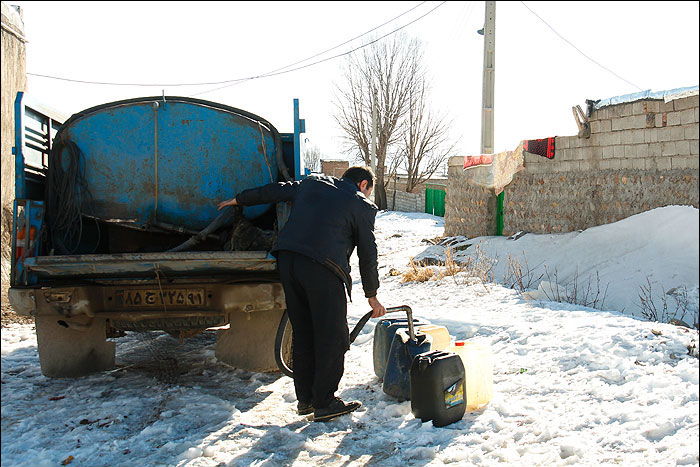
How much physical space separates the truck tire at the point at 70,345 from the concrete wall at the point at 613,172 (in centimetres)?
798

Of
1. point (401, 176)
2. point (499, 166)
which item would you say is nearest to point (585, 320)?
point (499, 166)

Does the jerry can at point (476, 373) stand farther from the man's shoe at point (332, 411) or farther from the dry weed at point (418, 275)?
the dry weed at point (418, 275)

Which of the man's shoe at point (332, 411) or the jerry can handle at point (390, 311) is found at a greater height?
the jerry can handle at point (390, 311)

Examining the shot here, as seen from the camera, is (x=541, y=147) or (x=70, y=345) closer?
(x=70, y=345)

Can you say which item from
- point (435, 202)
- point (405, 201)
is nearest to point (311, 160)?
point (405, 201)

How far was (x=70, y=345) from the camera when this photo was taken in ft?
16.7

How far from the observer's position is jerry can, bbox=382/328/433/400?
446 cm

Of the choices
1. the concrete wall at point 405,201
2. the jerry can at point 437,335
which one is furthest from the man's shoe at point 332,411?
the concrete wall at point 405,201

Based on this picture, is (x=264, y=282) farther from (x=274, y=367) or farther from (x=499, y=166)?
(x=499, y=166)

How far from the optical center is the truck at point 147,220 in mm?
4758

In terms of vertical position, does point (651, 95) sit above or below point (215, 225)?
above

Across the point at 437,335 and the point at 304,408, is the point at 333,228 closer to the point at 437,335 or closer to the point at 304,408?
the point at 304,408

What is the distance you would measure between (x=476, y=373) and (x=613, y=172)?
772 cm

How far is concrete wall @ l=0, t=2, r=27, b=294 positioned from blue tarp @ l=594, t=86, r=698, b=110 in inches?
373
